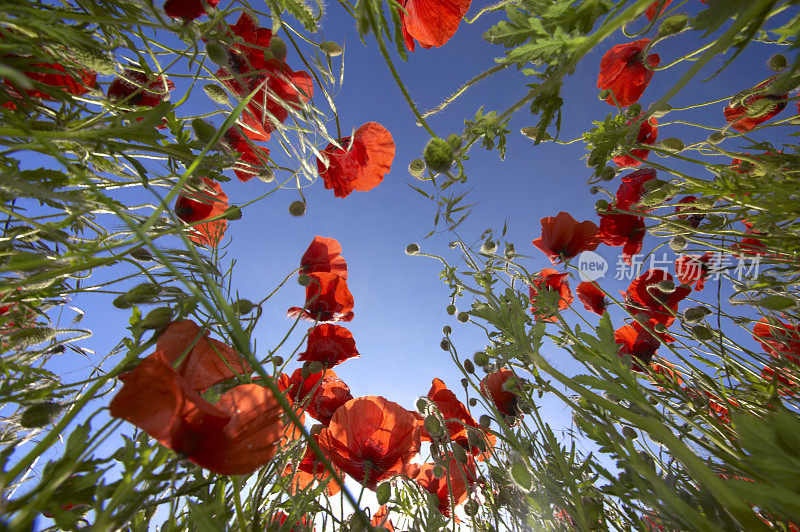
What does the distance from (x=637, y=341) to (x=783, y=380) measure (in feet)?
1.40

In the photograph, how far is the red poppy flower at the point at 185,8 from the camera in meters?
0.60

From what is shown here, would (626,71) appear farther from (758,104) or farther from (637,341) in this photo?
(637,341)

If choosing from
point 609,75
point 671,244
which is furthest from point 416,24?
point 671,244

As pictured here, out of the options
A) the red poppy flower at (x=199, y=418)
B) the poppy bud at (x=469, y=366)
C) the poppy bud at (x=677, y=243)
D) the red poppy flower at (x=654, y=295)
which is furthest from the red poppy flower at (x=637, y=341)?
the red poppy flower at (x=199, y=418)

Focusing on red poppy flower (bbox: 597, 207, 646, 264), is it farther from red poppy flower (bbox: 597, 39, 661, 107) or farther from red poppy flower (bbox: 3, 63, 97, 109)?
red poppy flower (bbox: 3, 63, 97, 109)

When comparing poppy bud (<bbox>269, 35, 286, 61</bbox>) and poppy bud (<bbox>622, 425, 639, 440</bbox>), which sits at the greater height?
poppy bud (<bbox>269, 35, 286, 61</bbox>)

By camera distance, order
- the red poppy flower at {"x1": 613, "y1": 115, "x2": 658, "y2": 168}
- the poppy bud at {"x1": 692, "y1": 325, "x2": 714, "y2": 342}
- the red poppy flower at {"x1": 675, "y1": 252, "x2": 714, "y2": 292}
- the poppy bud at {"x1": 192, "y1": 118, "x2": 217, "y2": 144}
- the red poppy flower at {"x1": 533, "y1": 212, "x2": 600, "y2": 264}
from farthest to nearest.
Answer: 1. the red poppy flower at {"x1": 533, "y1": 212, "x2": 600, "y2": 264}
2. the red poppy flower at {"x1": 675, "y1": 252, "x2": 714, "y2": 292}
3. the red poppy flower at {"x1": 613, "y1": 115, "x2": 658, "y2": 168}
4. the poppy bud at {"x1": 692, "y1": 325, "x2": 714, "y2": 342}
5. the poppy bud at {"x1": 192, "y1": 118, "x2": 217, "y2": 144}

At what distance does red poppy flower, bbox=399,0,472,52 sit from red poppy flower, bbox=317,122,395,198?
346 mm

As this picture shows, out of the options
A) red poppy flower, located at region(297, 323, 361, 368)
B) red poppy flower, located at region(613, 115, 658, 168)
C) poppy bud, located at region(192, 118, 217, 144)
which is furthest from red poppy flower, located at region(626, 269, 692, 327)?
poppy bud, located at region(192, 118, 217, 144)

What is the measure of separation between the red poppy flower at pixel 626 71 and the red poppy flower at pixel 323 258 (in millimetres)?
1246

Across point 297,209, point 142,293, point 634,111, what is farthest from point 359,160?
point 634,111

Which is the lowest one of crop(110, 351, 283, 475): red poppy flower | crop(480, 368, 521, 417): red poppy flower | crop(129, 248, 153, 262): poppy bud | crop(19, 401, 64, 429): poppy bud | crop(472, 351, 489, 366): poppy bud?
crop(110, 351, 283, 475): red poppy flower

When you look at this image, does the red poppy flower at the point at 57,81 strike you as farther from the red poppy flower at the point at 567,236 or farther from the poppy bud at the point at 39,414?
the red poppy flower at the point at 567,236

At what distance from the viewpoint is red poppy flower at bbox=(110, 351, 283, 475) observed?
0.43m
